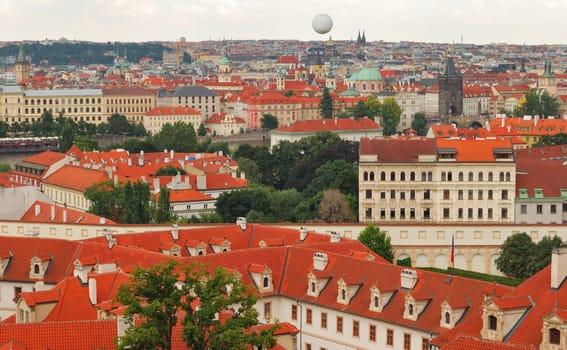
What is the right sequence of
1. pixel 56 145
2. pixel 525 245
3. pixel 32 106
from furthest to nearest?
pixel 32 106
pixel 56 145
pixel 525 245

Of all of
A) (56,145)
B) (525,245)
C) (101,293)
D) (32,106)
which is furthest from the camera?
(32,106)

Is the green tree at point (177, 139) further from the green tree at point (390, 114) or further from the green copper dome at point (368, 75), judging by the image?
the green copper dome at point (368, 75)

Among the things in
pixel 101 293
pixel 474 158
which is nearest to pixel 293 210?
pixel 474 158

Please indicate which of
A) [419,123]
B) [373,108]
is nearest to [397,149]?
[419,123]

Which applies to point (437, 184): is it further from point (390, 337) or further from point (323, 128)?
point (323, 128)

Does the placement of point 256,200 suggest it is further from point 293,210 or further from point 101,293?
point 101,293

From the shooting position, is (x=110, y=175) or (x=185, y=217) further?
(x=110, y=175)

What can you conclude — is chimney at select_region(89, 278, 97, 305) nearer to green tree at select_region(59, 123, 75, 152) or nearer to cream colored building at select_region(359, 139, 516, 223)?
cream colored building at select_region(359, 139, 516, 223)
